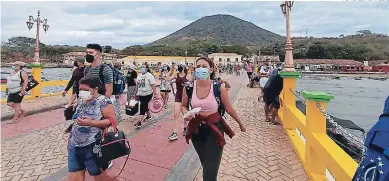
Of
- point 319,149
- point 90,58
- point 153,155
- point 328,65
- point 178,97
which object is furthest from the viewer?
point 328,65

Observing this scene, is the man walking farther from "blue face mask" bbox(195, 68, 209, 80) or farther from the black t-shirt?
the black t-shirt

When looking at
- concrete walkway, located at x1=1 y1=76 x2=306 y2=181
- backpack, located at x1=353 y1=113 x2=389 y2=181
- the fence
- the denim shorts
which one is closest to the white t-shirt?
concrete walkway, located at x1=1 y1=76 x2=306 y2=181

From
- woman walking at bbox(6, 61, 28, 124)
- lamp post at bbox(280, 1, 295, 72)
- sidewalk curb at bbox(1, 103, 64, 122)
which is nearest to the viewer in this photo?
lamp post at bbox(280, 1, 295, 72)

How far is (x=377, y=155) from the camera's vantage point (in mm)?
1216

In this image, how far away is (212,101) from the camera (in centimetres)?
289

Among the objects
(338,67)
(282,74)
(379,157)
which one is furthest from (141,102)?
(338,67)

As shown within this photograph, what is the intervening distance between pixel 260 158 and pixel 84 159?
8.66 ft

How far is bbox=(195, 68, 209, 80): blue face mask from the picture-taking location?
116 inches

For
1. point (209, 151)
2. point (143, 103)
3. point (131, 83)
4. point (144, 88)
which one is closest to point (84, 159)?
point (209, 151)

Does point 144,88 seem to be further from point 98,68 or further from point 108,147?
point 108,147

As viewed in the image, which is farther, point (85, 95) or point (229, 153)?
point (229, 153)

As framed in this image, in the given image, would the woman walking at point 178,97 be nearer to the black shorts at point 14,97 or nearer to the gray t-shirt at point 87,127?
the gray t-shirt at point 87,127

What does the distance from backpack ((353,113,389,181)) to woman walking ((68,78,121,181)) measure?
85.0 inches

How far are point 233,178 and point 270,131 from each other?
9.38 ft
